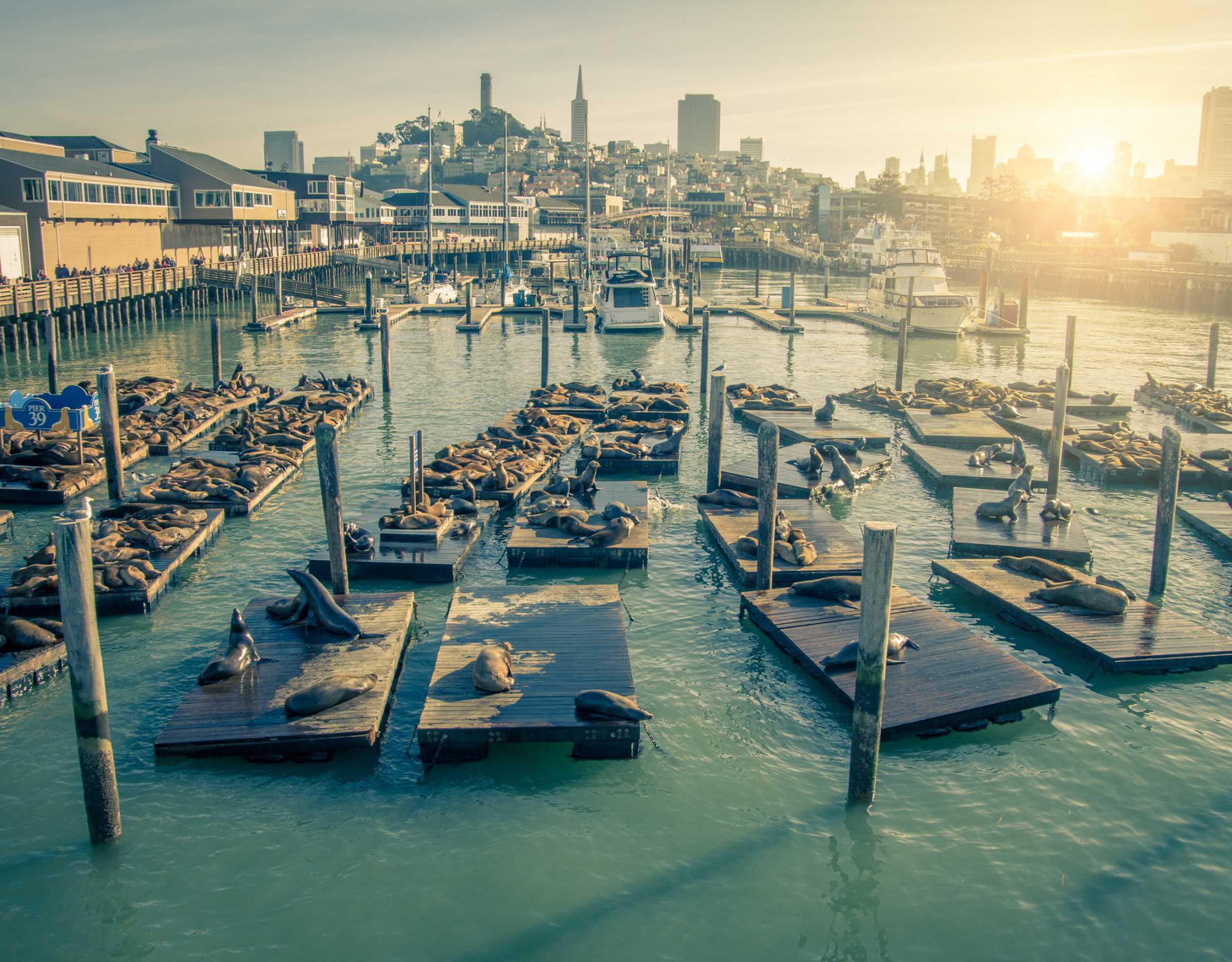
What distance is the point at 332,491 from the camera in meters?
12.9

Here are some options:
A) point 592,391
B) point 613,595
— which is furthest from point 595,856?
point 592,391

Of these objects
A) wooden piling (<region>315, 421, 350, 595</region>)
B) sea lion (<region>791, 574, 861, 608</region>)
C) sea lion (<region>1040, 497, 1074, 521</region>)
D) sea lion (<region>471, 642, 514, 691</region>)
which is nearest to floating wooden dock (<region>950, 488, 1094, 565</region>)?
sea lion (<region>1040, 497, 1074, 521</region>)

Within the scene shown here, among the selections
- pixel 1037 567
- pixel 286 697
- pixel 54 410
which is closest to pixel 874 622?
pixel 286 697

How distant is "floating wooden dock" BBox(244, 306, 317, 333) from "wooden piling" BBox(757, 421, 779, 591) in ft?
132

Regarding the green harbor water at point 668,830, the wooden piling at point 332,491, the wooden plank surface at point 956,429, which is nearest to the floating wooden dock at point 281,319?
the wooden plank surface at point 956,429

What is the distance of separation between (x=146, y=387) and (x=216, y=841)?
2332 cm

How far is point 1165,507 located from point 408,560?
11065 mm

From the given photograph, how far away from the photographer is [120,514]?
55.9ft

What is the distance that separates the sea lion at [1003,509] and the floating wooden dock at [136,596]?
13087 mm

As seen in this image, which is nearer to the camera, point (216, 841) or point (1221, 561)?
point (216, 841)

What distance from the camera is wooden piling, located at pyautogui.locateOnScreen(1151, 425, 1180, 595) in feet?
46.0

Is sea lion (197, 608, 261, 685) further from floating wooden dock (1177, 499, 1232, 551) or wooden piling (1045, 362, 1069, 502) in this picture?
floating wooden dock (1177, 499, 1232, 551)

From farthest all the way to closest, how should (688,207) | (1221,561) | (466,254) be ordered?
(688,207)
(466,254)
(1221,561)

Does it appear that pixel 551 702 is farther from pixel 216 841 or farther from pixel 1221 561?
pixel 1221 561
